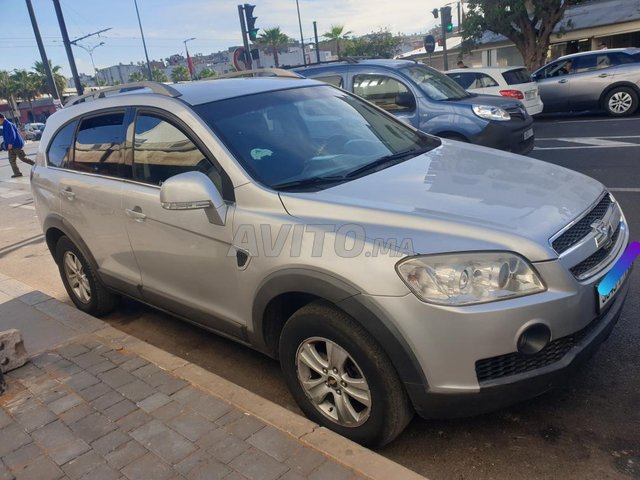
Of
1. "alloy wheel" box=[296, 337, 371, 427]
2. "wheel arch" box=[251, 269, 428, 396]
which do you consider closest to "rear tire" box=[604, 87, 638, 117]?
"wheel arch" box=[251, 269, 428, 396]

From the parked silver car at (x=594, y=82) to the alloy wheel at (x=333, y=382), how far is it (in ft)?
40.9

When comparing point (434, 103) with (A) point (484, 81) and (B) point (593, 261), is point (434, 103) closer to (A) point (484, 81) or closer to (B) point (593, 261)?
(A) point (484, 81)

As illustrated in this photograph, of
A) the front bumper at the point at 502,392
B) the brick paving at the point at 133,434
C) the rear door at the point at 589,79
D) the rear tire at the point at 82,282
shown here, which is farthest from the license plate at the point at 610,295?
the rear door at the point at 589,79

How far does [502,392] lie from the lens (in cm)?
221

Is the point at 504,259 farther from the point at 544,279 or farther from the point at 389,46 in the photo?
the point at 389,46

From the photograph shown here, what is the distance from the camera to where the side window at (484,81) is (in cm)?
1180

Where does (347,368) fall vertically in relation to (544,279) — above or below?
below

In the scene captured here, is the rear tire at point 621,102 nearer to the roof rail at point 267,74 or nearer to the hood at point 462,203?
the roof rail at point 267,74

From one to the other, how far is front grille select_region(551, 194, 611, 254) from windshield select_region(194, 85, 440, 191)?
1076 millimetres

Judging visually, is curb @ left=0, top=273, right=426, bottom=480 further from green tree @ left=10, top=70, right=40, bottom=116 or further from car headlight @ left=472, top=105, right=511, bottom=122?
green tree @ left=10, top=70, right=40, bottom=116

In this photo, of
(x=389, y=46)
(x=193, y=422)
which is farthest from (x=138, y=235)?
(x=389, y=46)

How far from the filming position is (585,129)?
11.5 metres

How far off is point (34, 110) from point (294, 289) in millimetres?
82362

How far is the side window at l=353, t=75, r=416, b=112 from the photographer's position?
24.9ft
